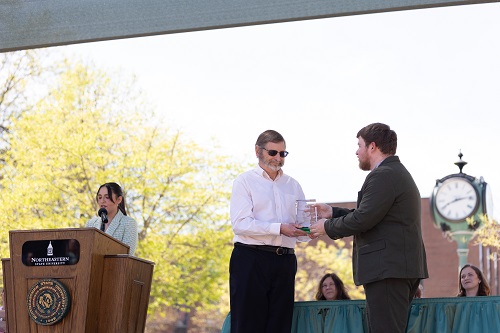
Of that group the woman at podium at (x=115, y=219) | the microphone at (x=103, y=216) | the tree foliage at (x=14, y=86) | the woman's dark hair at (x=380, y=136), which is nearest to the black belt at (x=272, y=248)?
the woman's dark hair at (x=380, y=136)

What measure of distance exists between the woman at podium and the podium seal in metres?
1.17

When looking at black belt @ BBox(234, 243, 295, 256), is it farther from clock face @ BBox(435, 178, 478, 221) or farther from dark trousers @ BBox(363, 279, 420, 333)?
clock face @ BBox(435, 178, 478, 221)

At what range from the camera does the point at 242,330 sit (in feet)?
17.5

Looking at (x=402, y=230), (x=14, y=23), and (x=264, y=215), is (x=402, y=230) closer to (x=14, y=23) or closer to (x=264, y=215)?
(x=264, y=215)

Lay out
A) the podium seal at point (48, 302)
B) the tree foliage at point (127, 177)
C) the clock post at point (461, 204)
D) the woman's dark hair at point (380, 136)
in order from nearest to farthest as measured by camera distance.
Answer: the woman's dark hair at point (380, 136) < the podium seal at point (48, 302) < the clock post at point (461, 204) < the tree foliage at point (127, 177)

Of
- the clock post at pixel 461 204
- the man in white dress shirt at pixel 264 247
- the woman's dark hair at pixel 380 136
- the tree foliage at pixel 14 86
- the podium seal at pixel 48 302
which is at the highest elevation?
the tree foliage at pixel 14 86

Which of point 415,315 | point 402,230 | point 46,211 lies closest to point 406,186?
point 402,230

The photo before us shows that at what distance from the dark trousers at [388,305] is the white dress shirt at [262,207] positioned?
74cm

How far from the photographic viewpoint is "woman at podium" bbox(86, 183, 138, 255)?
21.0 feet

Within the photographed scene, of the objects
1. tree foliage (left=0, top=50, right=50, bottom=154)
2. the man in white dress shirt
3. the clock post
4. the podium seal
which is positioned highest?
tree foliage (left=0, top=50, right=50, bottom=154)

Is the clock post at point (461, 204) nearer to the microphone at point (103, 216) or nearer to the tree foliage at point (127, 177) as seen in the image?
the tree foliage at point (127, 177)

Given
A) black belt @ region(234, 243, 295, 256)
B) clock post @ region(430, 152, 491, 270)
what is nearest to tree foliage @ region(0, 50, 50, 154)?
clock post @ region(430, 152, 491, 270)

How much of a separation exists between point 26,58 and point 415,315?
18.8 m

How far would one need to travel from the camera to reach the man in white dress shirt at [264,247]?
532cm
